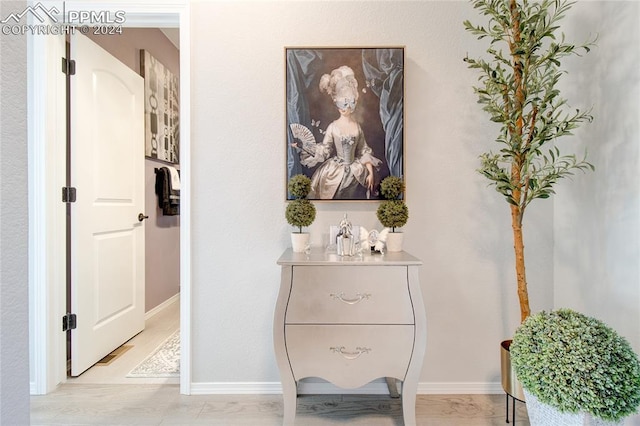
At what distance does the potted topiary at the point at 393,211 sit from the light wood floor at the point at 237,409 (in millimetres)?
894

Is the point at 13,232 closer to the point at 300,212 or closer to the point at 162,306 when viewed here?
the point at 300,212

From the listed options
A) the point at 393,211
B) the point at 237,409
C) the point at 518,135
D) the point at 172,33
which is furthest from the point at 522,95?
the point at 172,33

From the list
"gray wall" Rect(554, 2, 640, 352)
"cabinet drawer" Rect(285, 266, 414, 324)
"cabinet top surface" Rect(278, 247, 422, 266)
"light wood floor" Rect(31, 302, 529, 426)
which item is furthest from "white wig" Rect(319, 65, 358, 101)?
"light wood floor" Rect(31, 302, 529, 426)

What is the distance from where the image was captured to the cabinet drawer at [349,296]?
154 centimetres

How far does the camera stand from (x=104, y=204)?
2.45m

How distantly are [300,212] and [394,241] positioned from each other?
525mm

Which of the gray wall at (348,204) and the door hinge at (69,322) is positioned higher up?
the gray wall at (348,204)

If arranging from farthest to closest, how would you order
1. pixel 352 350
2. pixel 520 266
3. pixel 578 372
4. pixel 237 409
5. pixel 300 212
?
pixel 237 409, pixel 300 212, pixel 520 266, pixel 352 350, pixel 578 372

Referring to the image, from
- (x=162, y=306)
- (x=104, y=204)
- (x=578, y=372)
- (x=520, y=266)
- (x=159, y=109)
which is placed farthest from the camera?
(x=162, y=306)

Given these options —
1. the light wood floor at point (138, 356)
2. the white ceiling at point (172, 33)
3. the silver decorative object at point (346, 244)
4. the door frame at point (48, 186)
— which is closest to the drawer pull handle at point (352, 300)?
the silver decorative object at point (346, 244)

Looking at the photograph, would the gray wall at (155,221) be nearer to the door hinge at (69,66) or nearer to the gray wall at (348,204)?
the door hinge at (69,66)

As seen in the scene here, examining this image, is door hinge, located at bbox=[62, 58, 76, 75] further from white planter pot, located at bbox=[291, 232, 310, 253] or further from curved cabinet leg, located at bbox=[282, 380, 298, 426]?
curved cabinet leg, located at bbox=[282, 380, 298, 426]

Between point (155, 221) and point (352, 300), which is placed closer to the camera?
point (352, 300)

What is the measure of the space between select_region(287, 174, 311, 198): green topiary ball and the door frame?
0.65 meters
